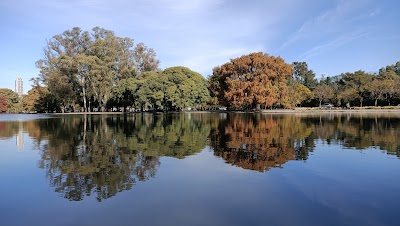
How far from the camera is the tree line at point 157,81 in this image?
69.0 meters

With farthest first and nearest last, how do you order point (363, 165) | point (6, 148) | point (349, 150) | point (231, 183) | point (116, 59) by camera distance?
point (116, 59) < point (6, 148) < point (349, 150) < point (363, 165) < point (231, 183)

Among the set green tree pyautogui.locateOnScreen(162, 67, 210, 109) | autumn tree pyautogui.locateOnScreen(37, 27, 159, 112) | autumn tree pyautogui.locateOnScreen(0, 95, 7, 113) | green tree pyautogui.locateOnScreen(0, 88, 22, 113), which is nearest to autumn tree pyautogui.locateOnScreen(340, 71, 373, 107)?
A: green tree pyautogui.locateOnScreen(162, 67, 210, 109)

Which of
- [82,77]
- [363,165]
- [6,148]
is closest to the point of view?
[363,165]

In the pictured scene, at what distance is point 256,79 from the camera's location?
224 feet

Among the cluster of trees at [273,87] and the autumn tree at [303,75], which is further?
the autumn tree at [303,75]

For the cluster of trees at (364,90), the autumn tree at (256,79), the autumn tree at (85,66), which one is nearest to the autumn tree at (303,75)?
the cluster of trees at (364,90)

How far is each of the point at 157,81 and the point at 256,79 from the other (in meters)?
25.7

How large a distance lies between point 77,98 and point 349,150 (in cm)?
7545

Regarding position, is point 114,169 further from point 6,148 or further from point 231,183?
point 6,148

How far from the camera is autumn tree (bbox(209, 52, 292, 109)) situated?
6738 centimetres

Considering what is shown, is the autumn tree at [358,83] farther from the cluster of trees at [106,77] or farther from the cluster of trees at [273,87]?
the cluster of trees at [106,77]

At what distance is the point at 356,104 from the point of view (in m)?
88.9

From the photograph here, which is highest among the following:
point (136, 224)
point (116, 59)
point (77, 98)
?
point (116, 59)

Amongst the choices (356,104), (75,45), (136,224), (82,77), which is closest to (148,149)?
(136,224)
